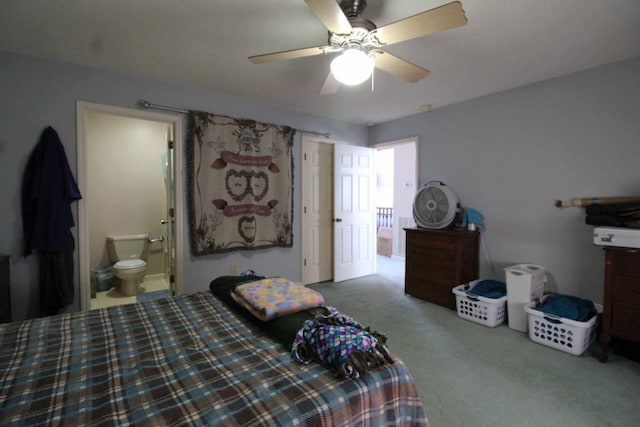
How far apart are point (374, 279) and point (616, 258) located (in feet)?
8.97

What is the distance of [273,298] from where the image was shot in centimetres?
157

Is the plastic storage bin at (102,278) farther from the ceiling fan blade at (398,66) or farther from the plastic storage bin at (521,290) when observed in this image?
the plastic storage bin at (521,290)

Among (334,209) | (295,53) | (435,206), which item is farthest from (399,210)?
(295,53)

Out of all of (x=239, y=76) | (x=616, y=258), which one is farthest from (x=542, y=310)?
(x=239, y=76)

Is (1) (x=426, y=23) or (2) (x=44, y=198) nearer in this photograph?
(1) (x=426, y=23)

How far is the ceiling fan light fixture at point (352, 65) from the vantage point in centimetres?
163

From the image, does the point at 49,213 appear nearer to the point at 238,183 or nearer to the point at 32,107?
the point at 32,107

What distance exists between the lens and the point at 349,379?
103 cm

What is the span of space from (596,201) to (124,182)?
17.7ft

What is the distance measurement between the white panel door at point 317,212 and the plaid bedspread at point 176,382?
2.62m

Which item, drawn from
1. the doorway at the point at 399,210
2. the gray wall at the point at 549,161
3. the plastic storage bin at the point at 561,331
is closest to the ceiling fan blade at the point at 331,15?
the gray wall at the point at 549,161

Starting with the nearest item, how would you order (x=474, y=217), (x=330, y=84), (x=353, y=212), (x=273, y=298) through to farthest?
(x=273, y=298)
(x=330, y=84)
(x=474, y=217)
(x=353, y=212)

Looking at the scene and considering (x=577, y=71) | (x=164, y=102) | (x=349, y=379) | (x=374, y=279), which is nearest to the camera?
(x=349, y=379)

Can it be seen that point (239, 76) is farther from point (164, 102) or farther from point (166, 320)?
point (166, 320)
